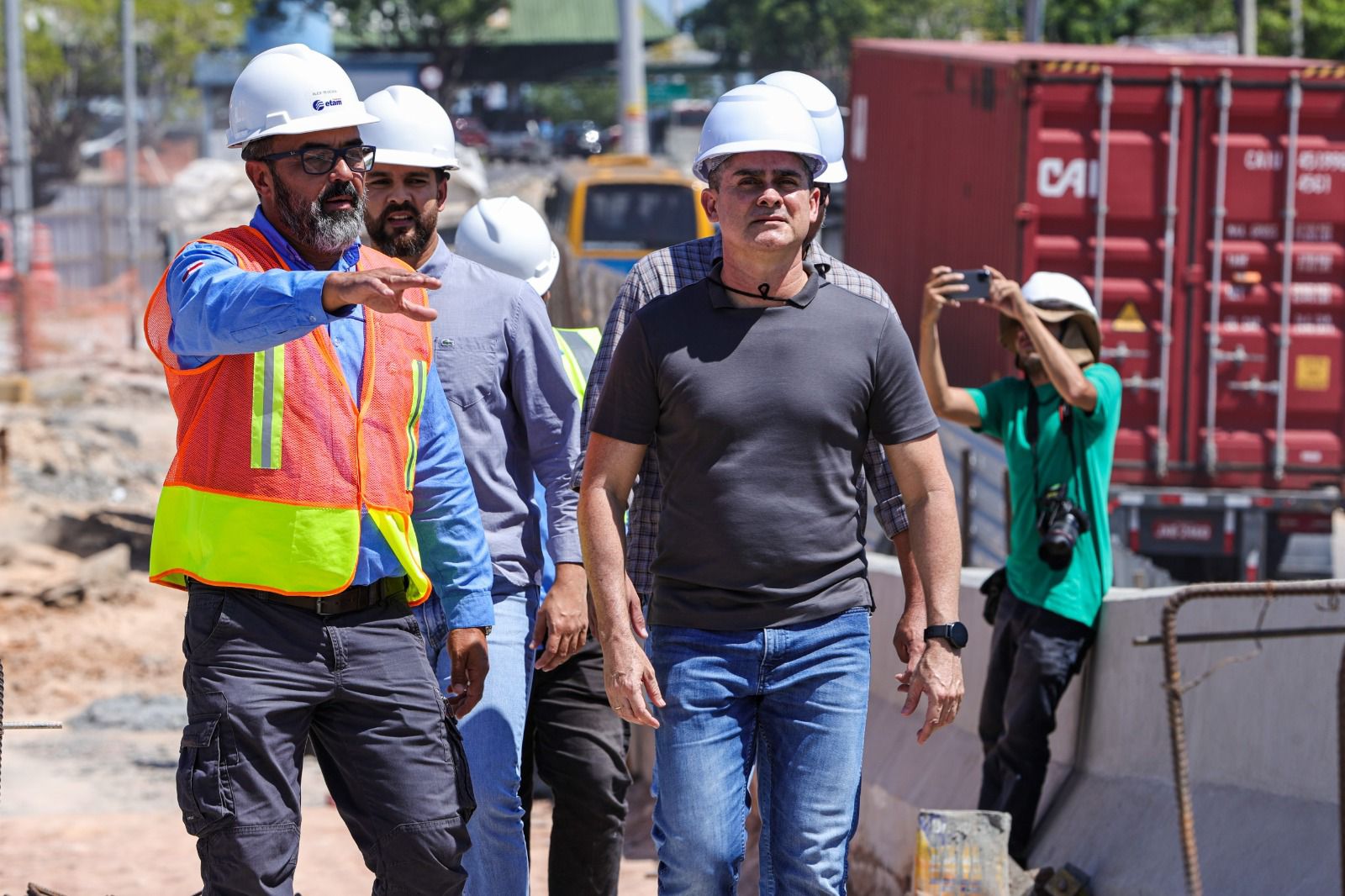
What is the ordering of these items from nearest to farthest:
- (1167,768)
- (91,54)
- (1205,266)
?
(1167,768) → (1205,266) → (91,54)

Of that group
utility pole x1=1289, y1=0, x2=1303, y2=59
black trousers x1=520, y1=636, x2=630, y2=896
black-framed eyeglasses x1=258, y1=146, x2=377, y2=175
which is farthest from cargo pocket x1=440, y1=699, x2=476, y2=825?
utility pole x1=1289, y1=0, x2=1303, y2=59

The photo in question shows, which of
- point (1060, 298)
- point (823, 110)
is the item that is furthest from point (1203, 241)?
point (823, 110)

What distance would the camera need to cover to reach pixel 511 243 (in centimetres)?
531

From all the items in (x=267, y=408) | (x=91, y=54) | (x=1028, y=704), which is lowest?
(x=1028, y=704)

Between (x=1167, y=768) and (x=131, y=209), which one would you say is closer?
(x=1167, y=768)

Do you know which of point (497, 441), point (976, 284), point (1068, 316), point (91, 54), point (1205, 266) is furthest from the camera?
point (91, 54)

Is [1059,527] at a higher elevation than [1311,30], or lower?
lower

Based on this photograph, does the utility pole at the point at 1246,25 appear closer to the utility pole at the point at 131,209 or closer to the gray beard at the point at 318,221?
the utility pole at the point at 131,209

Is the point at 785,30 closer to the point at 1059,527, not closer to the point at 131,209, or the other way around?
the point at 131,209

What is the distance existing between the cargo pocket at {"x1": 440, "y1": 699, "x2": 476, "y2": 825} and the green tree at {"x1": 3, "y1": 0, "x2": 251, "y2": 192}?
5073 centimetres

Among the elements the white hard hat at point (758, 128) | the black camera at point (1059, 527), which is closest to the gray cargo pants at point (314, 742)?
the white hard hat at point (758, 128)

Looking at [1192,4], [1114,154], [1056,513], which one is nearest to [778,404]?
[1056,513]

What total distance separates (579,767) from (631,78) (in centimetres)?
1885

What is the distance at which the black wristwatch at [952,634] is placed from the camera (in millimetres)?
3793
